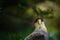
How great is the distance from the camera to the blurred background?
2.51 meters

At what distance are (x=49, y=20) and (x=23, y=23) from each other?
180mm

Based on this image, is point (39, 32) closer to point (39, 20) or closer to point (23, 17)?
point (39, 20)

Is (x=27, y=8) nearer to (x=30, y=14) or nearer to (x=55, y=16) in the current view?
(x=30, y=14)

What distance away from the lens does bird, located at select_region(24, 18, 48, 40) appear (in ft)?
7.87

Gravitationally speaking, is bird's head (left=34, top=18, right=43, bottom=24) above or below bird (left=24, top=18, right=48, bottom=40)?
above

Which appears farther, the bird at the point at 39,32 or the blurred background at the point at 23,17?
the blurred background at the point at 23,17

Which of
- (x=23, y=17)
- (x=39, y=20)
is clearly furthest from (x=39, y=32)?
(x=23, y=17)

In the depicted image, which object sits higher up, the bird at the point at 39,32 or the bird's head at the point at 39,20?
the bird's head at the point at 39,20

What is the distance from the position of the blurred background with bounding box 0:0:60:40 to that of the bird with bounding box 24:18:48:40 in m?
0.06

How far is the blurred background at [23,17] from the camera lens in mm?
2510

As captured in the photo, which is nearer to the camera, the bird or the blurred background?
the bird

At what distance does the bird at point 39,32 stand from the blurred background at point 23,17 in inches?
2.2

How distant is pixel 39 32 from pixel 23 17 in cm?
19

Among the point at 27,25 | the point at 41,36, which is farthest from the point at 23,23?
the point at 41,36
